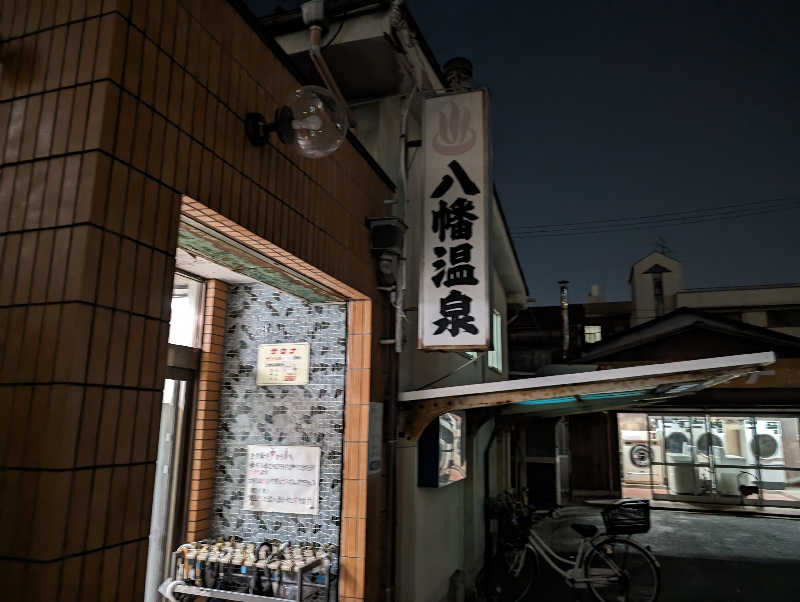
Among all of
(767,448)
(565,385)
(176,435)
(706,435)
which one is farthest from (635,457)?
(176,435)

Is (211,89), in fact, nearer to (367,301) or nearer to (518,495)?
(367,301)

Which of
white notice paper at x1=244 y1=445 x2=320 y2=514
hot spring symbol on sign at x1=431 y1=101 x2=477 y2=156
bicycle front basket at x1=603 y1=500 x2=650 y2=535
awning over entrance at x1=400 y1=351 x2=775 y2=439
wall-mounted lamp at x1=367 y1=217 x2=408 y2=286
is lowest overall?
bicycle front basket at x1=603 y1=500 x2=650 y2=535

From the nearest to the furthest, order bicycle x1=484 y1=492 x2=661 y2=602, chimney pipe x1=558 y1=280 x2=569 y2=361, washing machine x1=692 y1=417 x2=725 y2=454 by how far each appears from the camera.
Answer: bicycle x1=484 y1=492 x2=661 y2=602, washing machine x1=692 y1=417 x2=725 y2=454, chimney pipe x1=558 y1=280 x2=569 y2=361

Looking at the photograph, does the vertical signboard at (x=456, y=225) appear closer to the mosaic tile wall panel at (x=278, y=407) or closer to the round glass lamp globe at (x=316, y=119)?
the mosaic tile wall panel at (x=278, y=407)

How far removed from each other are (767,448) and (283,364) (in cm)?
1965

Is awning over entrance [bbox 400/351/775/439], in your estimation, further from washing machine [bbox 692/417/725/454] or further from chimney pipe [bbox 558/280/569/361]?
chimney pipe [bbox 558/280/569/361]

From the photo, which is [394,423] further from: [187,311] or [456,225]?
[187,311]

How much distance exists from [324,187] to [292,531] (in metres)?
3.48

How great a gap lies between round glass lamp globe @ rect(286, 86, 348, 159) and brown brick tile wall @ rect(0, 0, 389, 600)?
0.64 meters

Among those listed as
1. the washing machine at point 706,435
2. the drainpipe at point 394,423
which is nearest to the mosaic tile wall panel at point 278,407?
the drainpipe at point 394,423

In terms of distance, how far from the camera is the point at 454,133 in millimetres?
6445

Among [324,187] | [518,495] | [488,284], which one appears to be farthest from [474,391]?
[518,495]

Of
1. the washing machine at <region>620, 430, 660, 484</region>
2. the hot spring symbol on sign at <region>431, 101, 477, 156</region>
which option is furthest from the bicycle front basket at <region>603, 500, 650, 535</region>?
the washing machine at <region>620, 430, 660, 484</region>

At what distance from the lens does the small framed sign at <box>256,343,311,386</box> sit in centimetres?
604
